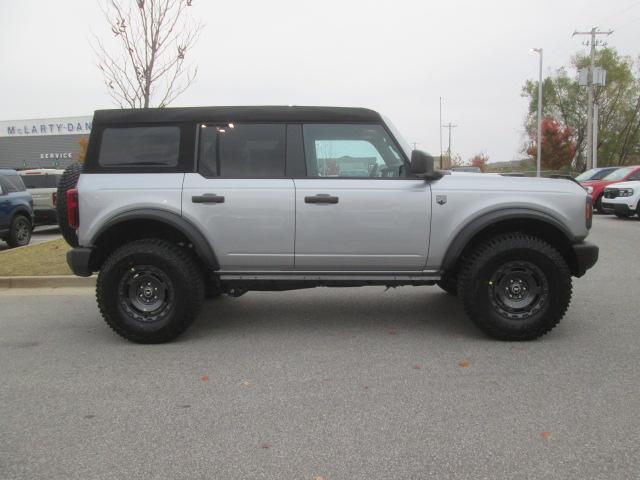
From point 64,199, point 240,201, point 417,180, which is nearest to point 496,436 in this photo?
point 417,180

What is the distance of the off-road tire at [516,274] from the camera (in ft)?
15.3

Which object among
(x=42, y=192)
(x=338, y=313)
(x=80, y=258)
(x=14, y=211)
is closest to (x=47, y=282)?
(x=80, y=258)

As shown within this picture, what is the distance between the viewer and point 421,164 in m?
4.59

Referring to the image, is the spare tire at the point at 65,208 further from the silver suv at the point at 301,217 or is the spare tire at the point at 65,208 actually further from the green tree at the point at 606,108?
the green tree at the point at 606,108

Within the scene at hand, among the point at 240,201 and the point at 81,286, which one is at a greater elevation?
the point at 240,201

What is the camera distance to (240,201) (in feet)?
15.5

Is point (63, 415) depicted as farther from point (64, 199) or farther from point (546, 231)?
point (546, 231)

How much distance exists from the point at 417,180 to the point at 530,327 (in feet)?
5.14

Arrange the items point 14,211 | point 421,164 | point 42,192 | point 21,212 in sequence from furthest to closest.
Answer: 1. point 42,192
2. point 21,212
3. point 14,211
4. point 421,164

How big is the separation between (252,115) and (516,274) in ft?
8.75

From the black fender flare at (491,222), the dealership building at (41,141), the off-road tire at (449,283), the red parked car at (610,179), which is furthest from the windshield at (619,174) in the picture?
the dealership building at (41,141)

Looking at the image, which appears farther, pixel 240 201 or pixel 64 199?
pixel 64 199

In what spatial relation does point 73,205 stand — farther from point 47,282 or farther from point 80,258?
point 47,282

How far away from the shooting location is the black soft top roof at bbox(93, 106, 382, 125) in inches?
192
